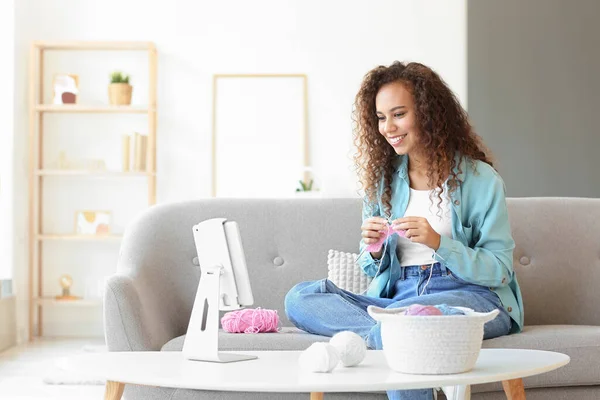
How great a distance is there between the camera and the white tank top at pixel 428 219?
2.65 metres

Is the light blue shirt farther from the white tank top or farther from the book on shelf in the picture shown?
the book on shelf

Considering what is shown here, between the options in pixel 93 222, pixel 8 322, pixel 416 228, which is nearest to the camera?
pixel 416 228

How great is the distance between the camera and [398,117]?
272 cm

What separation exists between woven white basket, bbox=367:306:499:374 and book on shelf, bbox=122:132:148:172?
4307mm

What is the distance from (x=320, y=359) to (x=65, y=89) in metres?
4.57

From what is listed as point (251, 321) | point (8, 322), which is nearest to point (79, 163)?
point (8, 322)

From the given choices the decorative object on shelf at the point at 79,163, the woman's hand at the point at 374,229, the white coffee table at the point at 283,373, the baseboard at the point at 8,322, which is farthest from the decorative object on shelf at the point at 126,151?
the white coffee table at the point at 283,373

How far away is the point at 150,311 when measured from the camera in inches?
106

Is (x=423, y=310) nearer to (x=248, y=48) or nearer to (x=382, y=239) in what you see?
(x=382, y=239)

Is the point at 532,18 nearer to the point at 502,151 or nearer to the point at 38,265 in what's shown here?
the point at 502,151

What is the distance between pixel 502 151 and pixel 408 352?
4199mm

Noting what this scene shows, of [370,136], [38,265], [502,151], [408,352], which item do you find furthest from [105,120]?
[408,352]

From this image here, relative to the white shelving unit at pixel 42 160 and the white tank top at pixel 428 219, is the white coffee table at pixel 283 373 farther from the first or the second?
the white shelving unit at pixel 42 160

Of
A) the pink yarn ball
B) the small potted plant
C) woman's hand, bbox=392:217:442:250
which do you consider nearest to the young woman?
woman's hand, bbox=392:217:442:250
